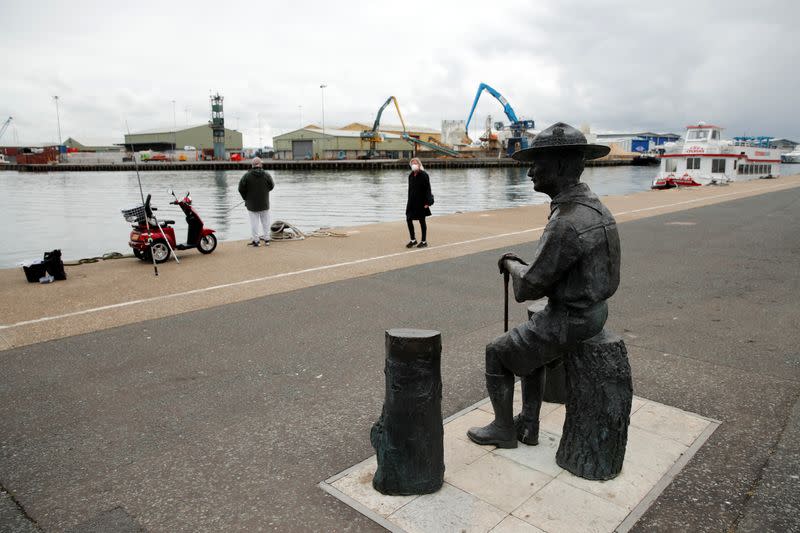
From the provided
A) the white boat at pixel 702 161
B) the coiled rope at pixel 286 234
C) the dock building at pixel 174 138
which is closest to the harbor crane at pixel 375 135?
the dock building at pixel 174 138

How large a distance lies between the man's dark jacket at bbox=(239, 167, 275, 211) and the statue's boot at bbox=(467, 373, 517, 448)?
32.9 feet

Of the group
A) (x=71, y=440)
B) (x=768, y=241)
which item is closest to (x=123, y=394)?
(x=71, y=440)

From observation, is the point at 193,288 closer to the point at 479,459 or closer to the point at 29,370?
the point at 29,370

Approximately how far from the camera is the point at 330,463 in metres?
3.63

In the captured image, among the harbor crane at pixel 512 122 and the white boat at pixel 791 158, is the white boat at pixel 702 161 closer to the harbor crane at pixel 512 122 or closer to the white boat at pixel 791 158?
the harbor crane at pixel 512 122

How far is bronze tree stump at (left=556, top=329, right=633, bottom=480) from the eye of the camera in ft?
10.6

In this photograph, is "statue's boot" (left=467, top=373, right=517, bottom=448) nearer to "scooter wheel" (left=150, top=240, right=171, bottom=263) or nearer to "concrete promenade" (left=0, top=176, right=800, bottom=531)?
"concrete promenade" (left=0, top=176, right=800, bottom=531)

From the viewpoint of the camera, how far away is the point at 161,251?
36.4 feet

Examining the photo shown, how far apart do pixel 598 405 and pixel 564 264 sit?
2.74 ft

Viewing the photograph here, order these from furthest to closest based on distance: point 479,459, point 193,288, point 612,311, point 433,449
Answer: point 193,288, point 612,311, point 479,459, point 433,449

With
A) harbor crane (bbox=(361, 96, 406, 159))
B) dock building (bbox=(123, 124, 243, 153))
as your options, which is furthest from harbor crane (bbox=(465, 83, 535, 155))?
dock building (bbox=(123, 124, 243, 153))

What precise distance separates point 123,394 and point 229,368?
91 centimetres

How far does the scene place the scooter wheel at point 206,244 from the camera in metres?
11.9

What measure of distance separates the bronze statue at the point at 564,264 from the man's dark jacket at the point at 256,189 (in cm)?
1013
